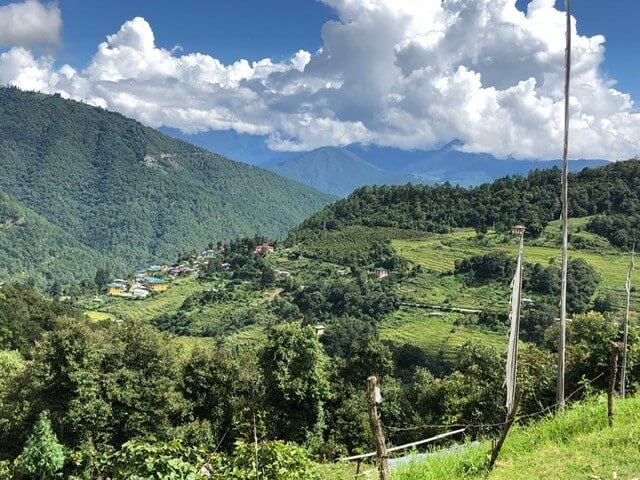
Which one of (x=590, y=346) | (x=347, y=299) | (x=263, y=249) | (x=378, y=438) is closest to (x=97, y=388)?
(x=378, y=438)

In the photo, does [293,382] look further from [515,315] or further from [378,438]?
[515,315]

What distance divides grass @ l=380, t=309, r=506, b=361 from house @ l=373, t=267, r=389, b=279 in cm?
1485

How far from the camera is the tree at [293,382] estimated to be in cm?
2442

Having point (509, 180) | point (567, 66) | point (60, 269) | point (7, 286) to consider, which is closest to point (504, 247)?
point (509, 180)

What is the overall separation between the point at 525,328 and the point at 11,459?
5985 cm

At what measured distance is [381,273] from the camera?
102 m

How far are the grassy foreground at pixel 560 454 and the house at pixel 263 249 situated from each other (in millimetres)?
118536

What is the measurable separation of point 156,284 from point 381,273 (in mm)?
61649

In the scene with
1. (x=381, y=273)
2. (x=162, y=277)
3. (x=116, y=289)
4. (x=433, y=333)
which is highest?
(x=381, y=273)

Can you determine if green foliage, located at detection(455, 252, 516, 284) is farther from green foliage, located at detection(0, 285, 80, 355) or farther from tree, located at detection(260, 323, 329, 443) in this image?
tree, located at detection(260, 323, 329, 443)

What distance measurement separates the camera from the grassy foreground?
7.14 m

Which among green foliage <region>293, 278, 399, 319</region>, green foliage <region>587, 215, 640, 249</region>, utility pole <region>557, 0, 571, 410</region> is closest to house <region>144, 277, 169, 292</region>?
green foliage <region>293, 278, 399, 319</region>

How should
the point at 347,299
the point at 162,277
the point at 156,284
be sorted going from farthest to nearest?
the point at 162,277 < the point at 156,284 < the point at 347,299

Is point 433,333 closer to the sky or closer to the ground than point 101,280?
closer to the ground
